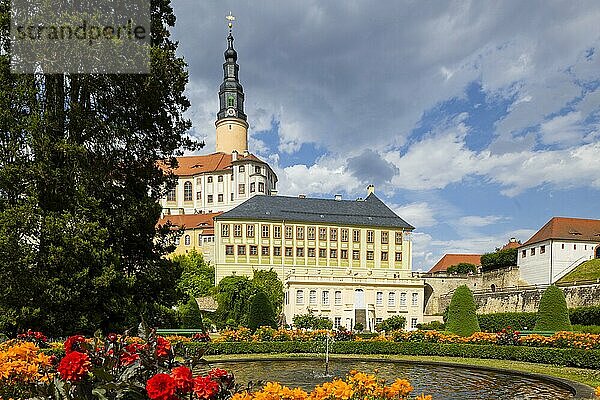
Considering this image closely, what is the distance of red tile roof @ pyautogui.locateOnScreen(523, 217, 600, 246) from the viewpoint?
50441 mm

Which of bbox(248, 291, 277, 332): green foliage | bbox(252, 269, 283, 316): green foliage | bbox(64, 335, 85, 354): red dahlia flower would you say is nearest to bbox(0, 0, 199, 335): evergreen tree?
bbox(64, 335, 85, 354): red dahlia flower

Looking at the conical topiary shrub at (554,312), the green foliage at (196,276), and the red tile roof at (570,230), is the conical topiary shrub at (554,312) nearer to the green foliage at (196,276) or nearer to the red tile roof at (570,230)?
the red tile roof at (570,230)

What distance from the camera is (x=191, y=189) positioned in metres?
80.6

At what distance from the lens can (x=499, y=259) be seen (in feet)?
201

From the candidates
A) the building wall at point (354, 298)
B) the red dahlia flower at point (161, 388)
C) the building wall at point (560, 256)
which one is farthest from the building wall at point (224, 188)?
the red dahlia flower at point (161, 388)

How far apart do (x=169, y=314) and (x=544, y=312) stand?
17998 mm

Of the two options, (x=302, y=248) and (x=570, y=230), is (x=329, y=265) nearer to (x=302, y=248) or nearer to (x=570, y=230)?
(x=302, y=248)

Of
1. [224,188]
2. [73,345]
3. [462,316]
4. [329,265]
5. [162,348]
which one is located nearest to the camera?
[162,348]

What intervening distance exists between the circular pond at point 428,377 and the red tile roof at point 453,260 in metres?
63.5

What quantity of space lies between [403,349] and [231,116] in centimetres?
6983

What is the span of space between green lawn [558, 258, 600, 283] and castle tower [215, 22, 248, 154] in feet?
171

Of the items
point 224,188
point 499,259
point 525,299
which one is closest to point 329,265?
point 499,259

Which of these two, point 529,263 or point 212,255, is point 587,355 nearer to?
point 529,263

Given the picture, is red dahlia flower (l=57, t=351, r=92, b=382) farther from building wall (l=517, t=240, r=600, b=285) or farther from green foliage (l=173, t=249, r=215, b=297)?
building wall (l=517, t=240, r=600, b=285)
